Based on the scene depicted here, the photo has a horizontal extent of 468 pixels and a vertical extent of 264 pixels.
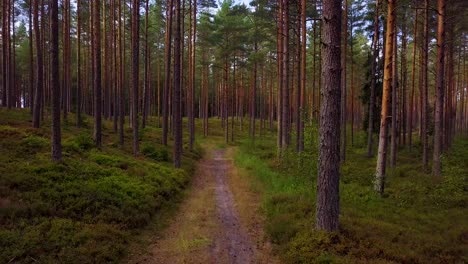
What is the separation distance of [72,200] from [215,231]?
12.8 ft

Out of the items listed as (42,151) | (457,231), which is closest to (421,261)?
(457,231)

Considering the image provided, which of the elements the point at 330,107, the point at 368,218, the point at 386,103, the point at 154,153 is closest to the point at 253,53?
the point at 154,153

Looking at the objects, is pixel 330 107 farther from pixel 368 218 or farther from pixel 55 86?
pixel 55 86

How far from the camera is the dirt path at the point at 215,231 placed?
24.2ft

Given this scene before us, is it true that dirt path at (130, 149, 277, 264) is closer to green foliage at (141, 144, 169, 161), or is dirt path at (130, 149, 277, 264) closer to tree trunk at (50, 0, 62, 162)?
green foliage at (141, 144, 169, 161)

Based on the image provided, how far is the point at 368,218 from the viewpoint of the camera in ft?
29.8

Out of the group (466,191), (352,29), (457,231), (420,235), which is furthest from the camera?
(352,29)

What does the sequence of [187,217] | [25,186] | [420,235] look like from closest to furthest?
[420,235] → [25,186] → [187,217]

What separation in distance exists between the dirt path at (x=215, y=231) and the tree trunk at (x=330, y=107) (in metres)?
1.99

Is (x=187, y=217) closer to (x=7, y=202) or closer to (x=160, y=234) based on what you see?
(x=160, y=234)

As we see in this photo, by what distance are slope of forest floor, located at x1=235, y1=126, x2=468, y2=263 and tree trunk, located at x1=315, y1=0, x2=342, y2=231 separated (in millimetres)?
1009

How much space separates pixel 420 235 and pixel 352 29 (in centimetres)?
2198

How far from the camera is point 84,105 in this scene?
1738 inches

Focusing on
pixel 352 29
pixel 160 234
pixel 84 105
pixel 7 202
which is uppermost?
pixel 352 29
